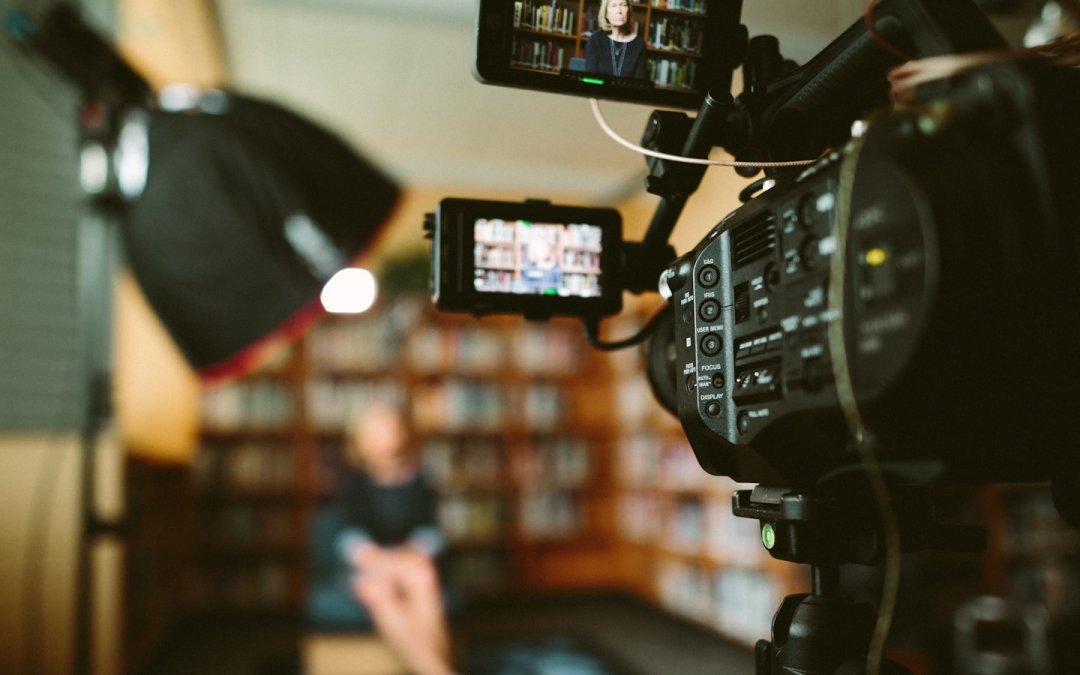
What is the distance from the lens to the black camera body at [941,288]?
37cm

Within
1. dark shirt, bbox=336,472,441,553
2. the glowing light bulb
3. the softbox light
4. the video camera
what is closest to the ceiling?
the glowing light bulb

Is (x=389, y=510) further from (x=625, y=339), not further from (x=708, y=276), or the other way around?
(x=708, y=276)

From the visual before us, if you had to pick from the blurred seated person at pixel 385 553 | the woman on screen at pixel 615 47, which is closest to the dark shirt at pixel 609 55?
the woman on screen at pixel 615 47

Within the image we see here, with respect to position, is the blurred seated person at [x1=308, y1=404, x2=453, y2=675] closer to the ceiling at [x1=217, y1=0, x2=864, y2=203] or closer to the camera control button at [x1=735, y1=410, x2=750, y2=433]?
the ceiling at [x1=217, y1=0, x2=864, y2=203]

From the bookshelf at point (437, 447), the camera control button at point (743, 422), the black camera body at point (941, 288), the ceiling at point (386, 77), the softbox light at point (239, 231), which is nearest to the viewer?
the black camera body at point (941, 288)

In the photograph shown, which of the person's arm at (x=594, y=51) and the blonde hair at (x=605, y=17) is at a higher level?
the blonde hair at (x=605, y=17)

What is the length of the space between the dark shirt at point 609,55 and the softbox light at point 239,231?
1.98ft

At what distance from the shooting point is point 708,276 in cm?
54

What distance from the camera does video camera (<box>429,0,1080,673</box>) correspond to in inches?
14.5

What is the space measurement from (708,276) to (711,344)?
2.0 inches

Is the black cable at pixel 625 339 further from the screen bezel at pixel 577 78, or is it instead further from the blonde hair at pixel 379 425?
the blonde hair at pixel 379 425

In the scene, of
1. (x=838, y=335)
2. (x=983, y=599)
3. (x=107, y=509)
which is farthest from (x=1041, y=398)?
(x=983, y=599)

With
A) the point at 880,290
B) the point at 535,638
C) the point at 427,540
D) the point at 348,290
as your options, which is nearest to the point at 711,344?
the point at 880,290

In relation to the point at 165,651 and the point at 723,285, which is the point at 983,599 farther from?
the point at 165,651
